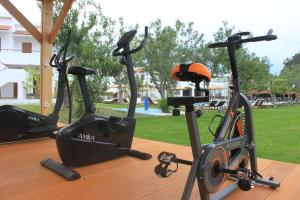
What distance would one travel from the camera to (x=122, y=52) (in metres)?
3.04

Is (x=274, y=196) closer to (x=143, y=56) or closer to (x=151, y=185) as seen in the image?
(x=151, y=185)

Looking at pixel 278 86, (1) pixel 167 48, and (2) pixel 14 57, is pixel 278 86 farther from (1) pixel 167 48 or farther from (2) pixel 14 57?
(2) pixel 14 57

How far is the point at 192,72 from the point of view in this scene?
1689 mm

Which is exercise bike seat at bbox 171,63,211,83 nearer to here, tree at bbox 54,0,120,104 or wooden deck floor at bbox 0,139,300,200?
wooden deck floor at bbox 0,139,300,200

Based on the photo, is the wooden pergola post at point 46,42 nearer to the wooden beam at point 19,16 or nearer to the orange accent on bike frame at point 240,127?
the wooden beam at point 19,16

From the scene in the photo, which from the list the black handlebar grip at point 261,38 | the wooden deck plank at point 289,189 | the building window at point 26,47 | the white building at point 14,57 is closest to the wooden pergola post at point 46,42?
the black handlebar grip at point 261,38

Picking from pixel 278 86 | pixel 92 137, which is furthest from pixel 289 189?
pixel 278 86

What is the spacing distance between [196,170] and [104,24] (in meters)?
8.24

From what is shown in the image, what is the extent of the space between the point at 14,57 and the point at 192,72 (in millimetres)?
15445

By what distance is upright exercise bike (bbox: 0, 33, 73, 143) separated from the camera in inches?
151

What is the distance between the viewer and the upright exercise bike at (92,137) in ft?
8.55

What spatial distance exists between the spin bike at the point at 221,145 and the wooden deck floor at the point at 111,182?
9.3 inches

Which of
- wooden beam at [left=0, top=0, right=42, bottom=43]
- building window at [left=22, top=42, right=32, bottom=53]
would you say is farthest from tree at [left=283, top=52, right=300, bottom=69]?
wooden beam at [left=0, top=0, right=42, bottom=43]

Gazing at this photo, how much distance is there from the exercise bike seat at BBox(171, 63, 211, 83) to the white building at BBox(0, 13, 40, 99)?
1361 centimetres
